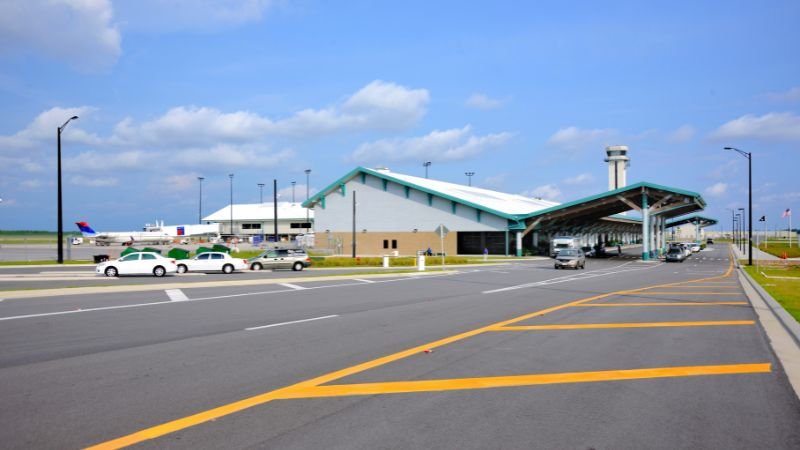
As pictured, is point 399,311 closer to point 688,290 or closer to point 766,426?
Result: point 766,426

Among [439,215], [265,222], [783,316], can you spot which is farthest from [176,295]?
[265,222]

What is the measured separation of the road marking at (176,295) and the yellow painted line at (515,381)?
1261cm

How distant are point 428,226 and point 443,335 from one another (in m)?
53.6

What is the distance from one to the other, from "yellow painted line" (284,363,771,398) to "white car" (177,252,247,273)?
2999cm

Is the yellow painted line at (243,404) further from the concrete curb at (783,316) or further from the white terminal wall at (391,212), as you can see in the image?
the white terminal wall at (391,212)

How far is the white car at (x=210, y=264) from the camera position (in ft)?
116

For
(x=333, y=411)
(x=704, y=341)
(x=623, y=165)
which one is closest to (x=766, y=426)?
(x=333, y=411)

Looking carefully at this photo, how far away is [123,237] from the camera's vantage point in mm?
91438

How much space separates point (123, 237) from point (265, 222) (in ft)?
83.4

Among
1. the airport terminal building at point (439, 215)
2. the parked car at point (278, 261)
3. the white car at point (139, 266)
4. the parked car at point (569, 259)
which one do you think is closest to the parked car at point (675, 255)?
the airport terminal building at point (439, 215)

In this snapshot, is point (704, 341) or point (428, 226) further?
point (428, 226)

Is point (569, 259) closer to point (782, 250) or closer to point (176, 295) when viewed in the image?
point (176, 295)

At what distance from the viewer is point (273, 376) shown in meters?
7.94

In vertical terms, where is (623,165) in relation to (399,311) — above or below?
above
